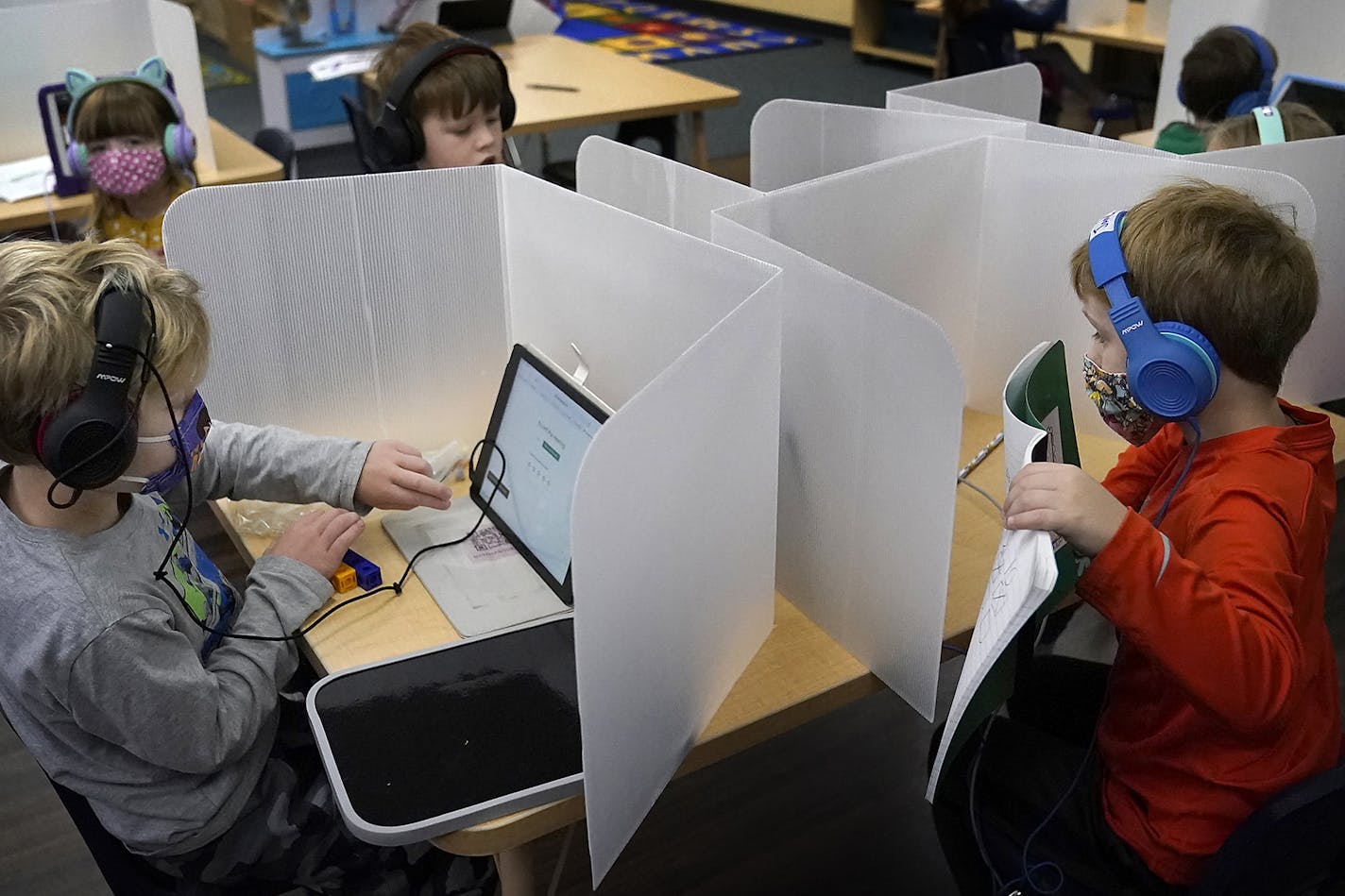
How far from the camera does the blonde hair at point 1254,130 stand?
6.18ft

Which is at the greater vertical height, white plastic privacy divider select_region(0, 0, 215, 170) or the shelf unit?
white plastic privacy divider select_region(0, 0, 215, 170)

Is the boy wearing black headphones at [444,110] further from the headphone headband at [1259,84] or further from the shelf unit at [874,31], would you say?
the shelf unit at [874,31]

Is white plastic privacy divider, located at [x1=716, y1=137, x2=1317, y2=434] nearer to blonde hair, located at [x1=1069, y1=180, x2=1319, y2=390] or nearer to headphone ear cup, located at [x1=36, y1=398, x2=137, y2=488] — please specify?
blonde hair, located at [x1=1069, y1=180, x2=1319, y2=390]

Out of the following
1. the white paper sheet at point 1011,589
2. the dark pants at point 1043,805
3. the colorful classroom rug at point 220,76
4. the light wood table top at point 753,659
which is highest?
the white paper sheet at point 1011,589

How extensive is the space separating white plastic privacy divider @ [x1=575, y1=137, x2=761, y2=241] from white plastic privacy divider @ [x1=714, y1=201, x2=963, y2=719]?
0.57ft

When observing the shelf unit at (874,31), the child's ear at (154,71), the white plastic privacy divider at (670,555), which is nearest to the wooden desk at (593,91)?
the child's ear at (154,71)

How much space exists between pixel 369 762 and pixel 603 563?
34cm

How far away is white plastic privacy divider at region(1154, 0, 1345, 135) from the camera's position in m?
2.91

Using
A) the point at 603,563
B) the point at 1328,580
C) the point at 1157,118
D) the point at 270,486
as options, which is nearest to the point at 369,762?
the point at 603,563

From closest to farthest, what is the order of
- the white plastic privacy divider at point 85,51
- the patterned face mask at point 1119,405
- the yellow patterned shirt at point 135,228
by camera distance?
the patterned face mask at point 1119,405
the yellow patterned shirt at point 135,228
the white plastic privacy divider at point 85,51

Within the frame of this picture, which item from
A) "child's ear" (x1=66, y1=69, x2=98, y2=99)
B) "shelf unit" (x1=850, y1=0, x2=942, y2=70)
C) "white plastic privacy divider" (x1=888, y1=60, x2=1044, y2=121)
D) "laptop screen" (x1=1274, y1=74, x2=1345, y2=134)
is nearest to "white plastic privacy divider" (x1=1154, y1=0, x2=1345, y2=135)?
"laptop screen" (x1=1274, y1=74, x2=1345, y2=134)

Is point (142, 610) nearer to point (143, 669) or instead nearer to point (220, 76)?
point (143, 669)

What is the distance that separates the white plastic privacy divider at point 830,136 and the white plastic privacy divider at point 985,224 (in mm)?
126

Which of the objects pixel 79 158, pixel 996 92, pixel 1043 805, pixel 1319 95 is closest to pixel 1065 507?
pixel 1043 805
